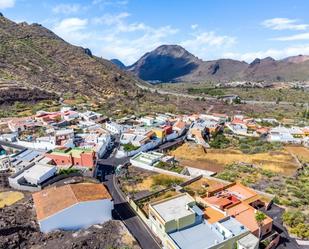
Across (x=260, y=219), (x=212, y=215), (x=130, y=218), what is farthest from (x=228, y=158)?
(x=130, y=218)

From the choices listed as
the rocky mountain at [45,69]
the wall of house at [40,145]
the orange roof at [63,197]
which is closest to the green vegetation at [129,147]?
the wall of house at [40,145]

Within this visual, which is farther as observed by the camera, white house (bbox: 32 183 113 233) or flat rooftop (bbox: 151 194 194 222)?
white house (bbox: 32 183 113 233)

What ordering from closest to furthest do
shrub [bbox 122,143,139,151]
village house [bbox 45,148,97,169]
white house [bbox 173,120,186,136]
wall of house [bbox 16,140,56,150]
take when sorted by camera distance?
village house [bbox 45,148,97,169], wall of house [bbox 16,140,56,150], shrub [bbox 122,143,139,151], white house [bbox 173,120,186,136]

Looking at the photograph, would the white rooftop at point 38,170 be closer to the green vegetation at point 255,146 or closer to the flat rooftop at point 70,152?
the flat rooftop at point 70,152

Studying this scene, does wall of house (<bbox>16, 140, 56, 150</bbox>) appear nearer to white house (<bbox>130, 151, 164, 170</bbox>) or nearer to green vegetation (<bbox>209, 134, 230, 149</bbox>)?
white house (<bbox>130, 151, 164, 170</bbox>)

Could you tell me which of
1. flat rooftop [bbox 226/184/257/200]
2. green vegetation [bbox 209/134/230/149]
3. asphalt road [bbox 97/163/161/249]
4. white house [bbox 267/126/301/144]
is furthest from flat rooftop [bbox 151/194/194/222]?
white house [bbox 267/126/301/144]

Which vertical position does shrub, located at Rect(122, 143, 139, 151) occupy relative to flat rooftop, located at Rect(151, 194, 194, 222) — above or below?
below
